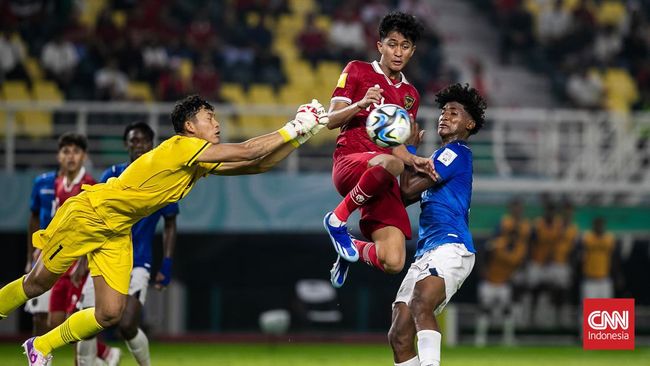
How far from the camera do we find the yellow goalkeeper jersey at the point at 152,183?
9188mm

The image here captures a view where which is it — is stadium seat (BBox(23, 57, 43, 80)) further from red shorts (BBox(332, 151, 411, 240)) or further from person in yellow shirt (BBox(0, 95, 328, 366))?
red shorts (BBox(332, 151, 411, 240))

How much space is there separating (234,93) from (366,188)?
1302 cm

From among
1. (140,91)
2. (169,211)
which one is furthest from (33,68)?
(169,211)

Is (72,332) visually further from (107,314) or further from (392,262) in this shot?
(392,262)

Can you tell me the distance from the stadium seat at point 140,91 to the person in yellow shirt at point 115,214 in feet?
38.8

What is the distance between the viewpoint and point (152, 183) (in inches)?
366

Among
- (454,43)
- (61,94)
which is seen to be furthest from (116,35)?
(454,43)

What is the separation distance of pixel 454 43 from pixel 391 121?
18.2 metres

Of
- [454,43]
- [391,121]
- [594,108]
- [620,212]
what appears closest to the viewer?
[391,121]

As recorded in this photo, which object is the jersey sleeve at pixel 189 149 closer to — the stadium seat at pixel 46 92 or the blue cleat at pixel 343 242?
the blue cleat at pixel 343 242

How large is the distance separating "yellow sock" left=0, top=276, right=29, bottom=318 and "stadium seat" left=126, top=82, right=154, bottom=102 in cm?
1184

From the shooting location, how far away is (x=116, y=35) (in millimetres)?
21922

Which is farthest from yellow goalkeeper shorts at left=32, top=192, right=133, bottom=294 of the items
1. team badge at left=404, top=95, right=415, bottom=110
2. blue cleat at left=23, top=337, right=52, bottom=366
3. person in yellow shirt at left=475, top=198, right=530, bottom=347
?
person in yellow shirt at left=475, top=198, right=530, bottom=347

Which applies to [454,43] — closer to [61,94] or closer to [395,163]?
[61,94]
